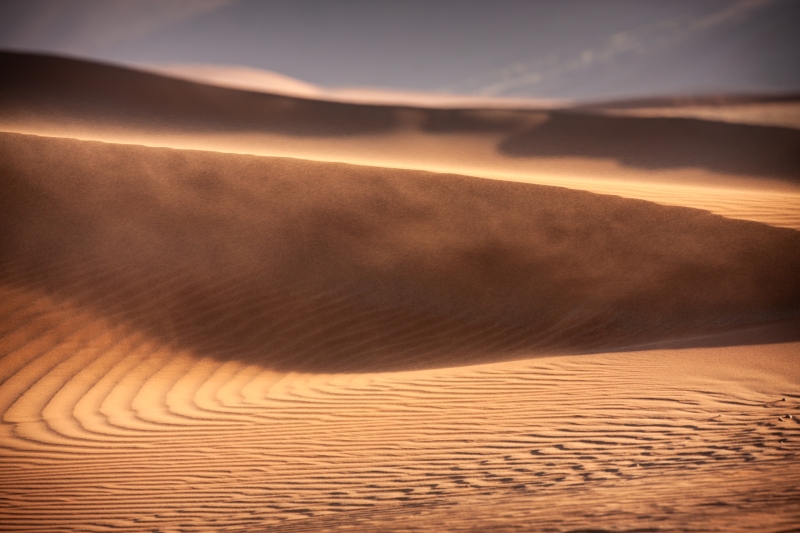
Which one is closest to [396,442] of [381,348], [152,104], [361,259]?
[381,348]

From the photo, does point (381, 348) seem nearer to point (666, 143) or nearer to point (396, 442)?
point (396, 442)

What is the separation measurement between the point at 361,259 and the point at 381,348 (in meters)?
1.72

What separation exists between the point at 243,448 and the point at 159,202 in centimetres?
525

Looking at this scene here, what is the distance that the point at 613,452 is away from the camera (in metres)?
4.21

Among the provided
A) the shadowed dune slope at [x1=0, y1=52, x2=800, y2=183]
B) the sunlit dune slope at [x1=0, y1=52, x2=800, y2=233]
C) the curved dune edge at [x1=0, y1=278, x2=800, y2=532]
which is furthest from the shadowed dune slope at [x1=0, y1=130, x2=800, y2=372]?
the shadowed dune slope at [x1=0, y1=52, x2=800, y2=183]

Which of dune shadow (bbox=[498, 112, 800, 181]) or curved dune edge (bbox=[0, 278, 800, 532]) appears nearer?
curved dune edge (bbox=[0, 278, 800, 532])

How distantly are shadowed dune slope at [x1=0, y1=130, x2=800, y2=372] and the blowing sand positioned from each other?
35 mm

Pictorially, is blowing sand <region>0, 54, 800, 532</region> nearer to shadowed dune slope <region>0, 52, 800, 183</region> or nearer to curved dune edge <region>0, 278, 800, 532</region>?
curved dune edge <region>0, 278, 800, 532</region>

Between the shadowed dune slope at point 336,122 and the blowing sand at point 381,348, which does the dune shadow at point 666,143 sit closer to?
the shadowed dune slope at point 336,122

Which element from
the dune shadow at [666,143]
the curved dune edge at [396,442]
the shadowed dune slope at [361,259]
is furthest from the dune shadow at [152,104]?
the curved dune edge at [396,442]

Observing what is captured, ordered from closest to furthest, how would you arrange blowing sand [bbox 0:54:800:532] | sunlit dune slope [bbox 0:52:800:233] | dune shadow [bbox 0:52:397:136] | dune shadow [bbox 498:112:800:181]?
1. blowing sand [bbox 0:54:800:532]
2. sunlit dune slope [bbox 0:52:800:233]
3. dune shadow [bbox 498:112:800:181]
4. dune shadow [bbox 0:52:397:136]

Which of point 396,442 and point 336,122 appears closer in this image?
point 396,442

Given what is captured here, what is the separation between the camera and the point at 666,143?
20.1 metres

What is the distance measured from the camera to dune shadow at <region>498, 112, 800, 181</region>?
58.4 ft
